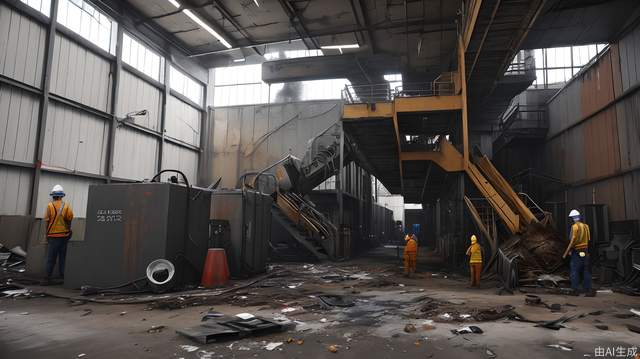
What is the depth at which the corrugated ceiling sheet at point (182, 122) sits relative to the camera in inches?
923

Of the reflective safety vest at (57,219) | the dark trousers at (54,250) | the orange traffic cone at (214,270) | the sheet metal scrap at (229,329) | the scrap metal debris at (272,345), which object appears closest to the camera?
the scrap metal debris at (272,345)

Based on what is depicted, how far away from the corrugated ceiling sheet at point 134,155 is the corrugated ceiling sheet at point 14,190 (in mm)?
4528

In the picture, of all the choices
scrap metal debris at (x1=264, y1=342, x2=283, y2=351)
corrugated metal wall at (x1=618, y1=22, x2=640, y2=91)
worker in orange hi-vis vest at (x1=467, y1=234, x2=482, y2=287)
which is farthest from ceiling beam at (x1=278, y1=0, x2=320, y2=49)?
scrap metal debris at (x1=264, y1=342, x2=283, y2=351)

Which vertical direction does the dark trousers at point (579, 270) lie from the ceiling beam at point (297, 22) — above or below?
below

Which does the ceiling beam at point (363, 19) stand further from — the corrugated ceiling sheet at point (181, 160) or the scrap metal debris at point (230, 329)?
the scrap metal debris at point (230, 329)

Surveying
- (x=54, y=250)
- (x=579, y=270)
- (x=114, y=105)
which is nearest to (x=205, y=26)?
(x=114, y=105)

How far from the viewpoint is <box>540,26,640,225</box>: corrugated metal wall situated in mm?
12695

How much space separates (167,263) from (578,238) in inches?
361

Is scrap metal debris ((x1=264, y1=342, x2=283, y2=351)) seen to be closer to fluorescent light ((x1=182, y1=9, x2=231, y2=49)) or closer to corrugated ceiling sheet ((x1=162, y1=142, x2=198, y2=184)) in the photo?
fluorescent light ((x1=182, y1=9, x2=231, y2=49))

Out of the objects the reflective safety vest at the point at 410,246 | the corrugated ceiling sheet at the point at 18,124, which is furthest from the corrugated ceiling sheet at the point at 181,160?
the reflective safety vest at the point at 410,246

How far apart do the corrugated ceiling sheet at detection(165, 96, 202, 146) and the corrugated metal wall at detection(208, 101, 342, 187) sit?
1.45 meters

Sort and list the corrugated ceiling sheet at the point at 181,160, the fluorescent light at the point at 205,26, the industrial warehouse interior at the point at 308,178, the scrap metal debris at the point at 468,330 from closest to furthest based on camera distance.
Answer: the scrap metal debris at the point at 468,330 < the industrial warehouse interior at the point at 308,178 < the fluorescent light at the point at 205,26 < the corrugated ceiling sheet at the point at 181,160

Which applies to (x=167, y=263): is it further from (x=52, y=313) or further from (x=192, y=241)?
(x=52, y=313)

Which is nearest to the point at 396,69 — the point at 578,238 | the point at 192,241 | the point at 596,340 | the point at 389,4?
the point at 389,4
